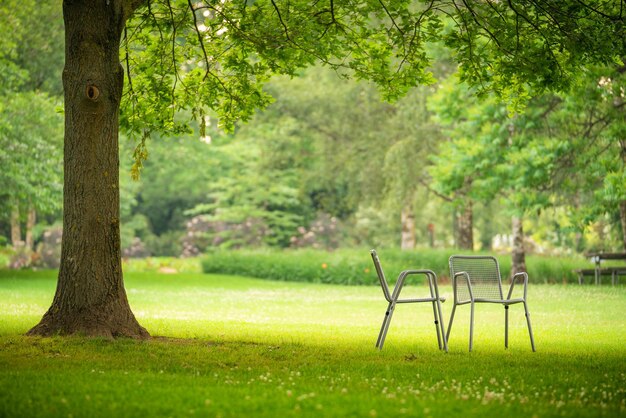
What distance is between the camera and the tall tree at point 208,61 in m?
9.83

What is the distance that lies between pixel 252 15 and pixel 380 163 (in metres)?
22.5

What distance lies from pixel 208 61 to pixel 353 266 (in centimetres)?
1721

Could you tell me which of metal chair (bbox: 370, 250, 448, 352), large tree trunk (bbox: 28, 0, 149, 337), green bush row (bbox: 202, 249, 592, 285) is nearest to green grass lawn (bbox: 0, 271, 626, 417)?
metal chair (bbox: 370, 250, 448, 352)

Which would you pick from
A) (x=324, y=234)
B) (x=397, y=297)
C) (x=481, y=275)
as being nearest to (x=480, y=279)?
(x=481, y=275)

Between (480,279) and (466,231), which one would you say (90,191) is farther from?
(466,231)

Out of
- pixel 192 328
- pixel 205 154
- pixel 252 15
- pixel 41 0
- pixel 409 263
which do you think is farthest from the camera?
pixel 205 154

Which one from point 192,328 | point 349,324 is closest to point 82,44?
point 192,328

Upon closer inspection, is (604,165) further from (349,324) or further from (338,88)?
(338,88)

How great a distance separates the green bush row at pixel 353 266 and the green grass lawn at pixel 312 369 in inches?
527

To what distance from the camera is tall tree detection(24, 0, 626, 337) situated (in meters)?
9.83

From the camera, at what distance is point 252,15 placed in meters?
11.5

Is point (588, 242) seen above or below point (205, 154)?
below

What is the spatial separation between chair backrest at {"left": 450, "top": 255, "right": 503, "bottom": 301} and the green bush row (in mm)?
17642

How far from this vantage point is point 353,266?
29.4m
